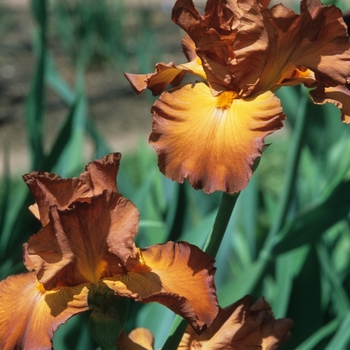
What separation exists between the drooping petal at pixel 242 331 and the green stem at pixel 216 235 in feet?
0.15

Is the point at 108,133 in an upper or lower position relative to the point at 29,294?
lower

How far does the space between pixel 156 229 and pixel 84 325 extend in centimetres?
29


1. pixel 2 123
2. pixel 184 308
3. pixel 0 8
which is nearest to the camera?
pixel 184 308

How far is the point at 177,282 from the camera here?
1.65 ft

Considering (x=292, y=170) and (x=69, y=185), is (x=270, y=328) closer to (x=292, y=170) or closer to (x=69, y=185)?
(x=69, y=185)

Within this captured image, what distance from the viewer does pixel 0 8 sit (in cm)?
358

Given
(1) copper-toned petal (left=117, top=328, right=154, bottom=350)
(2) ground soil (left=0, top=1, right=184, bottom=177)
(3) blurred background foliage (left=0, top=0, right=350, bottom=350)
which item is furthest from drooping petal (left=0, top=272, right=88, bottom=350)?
(2) ground soil (left=0, top=1, right=184, bottom=177)

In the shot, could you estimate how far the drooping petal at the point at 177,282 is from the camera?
0.48 m

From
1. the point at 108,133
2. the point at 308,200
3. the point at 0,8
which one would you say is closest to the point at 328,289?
the point at 308,200

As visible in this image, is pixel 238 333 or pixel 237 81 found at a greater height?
pixel 237 81

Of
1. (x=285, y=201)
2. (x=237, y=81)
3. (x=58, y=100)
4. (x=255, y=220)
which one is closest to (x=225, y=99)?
(x=237, y=81)

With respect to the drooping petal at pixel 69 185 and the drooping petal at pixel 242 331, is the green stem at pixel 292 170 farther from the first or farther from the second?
the drooping petal at pixel 69 185

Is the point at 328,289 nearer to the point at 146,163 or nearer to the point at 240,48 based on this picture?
the point at 146,163

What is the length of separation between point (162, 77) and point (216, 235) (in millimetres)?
164
